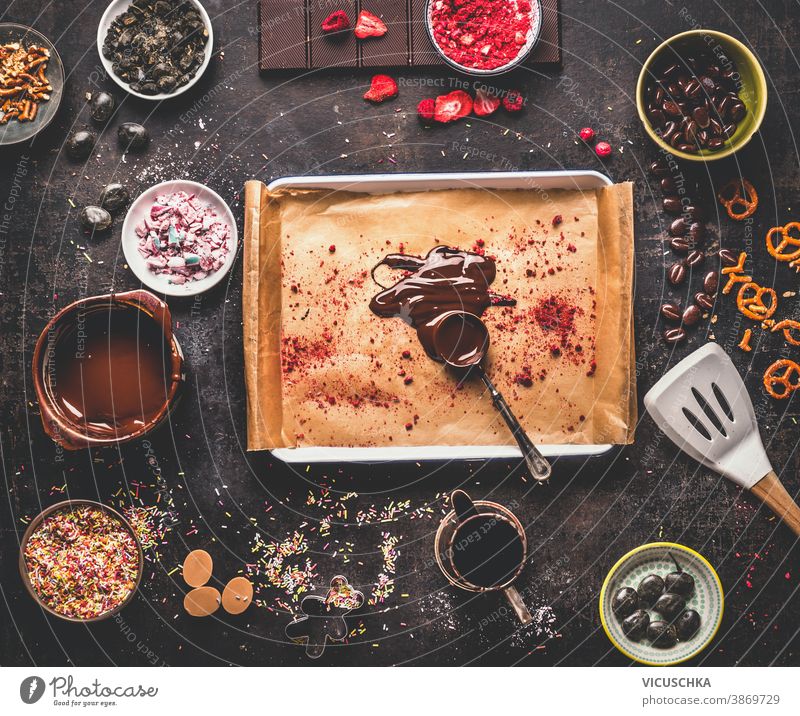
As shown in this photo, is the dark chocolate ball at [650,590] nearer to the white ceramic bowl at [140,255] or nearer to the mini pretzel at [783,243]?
the mini pretzel at [783,243]

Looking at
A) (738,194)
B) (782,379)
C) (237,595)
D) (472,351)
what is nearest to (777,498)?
(782,379)

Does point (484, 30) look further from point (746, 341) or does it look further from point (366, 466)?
point (366, 466)

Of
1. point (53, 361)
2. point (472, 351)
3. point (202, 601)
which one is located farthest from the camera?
point (202, 601)

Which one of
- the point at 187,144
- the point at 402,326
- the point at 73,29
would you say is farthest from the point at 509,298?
the point at 73,29

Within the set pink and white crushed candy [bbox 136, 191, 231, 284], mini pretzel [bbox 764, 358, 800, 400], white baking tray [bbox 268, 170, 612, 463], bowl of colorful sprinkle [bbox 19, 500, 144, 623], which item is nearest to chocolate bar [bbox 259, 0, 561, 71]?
white baking tray [bbox 268, 170, 612, 463]

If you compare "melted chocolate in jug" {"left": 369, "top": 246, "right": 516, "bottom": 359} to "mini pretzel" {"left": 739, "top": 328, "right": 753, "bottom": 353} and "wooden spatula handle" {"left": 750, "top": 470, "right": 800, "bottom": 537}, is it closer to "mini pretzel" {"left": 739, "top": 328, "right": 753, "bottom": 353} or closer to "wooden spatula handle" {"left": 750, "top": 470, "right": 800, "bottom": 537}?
"mini pretzel" {"left": 739, "top": 328, "right": 753, "bottom": 353}
